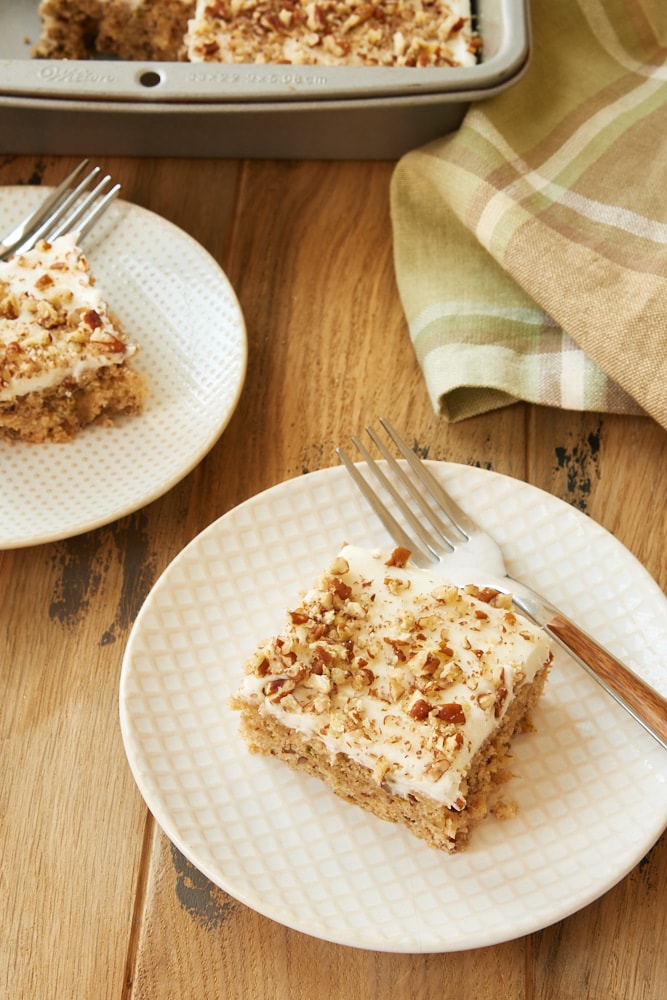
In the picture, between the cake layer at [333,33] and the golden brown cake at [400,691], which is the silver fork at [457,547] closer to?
the golden brown cake at [400,691]

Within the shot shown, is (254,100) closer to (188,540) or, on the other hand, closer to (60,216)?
(60,216)

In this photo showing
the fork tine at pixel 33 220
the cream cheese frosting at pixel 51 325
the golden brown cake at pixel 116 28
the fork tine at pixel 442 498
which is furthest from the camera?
the golden brown cake at pixel 116 28

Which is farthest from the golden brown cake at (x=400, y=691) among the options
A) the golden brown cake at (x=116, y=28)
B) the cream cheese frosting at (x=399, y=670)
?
the golden brown cake at (x=116, y=28)

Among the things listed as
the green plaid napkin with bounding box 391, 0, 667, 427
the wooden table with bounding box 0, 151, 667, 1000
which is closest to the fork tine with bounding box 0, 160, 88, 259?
the wooden table with bounding box 0, 151, 667, 1000

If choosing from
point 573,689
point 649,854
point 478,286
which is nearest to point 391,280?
point 478,286

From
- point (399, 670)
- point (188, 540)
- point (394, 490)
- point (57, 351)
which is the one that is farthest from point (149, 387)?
point (399, 670)

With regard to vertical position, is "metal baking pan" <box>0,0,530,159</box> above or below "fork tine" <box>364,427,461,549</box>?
above

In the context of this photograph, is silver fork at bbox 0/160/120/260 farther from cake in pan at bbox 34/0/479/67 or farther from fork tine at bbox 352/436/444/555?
fork tine at bbox 352/436/444/555
